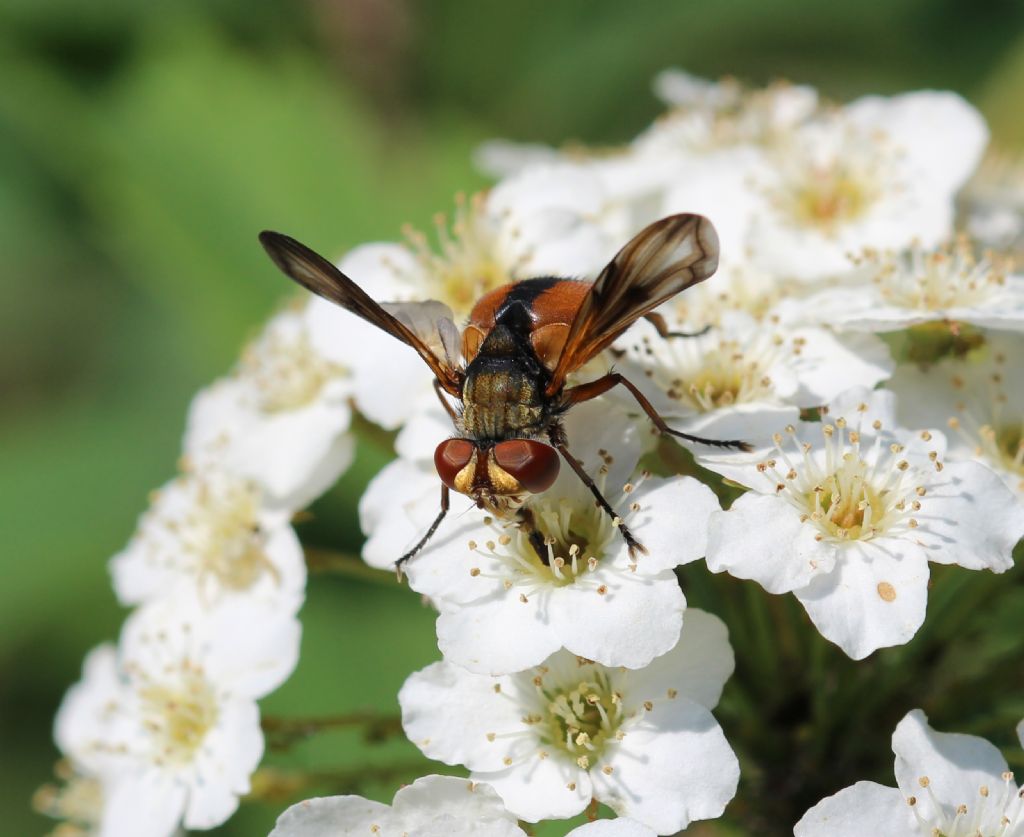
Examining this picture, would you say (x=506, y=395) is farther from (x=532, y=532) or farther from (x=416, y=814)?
(x=416, y=814)

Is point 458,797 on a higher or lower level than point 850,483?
lower

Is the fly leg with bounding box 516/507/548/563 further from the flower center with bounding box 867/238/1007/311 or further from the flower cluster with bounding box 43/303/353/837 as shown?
the flower center with bounding box 867/238/1007/311

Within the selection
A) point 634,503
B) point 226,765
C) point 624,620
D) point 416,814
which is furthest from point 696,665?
Result: point 226,765

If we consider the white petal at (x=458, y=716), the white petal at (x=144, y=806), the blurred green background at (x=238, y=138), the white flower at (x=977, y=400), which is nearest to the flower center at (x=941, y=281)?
the white flower at (x=977, y=400)

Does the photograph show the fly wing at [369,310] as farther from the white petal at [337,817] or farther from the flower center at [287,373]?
the white petal at [337,817]

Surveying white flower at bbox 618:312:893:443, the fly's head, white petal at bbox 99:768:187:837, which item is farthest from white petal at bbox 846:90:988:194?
white petal at bbox 99:768:187:837
